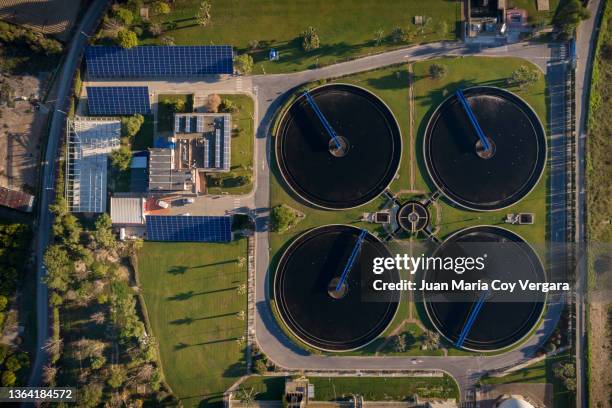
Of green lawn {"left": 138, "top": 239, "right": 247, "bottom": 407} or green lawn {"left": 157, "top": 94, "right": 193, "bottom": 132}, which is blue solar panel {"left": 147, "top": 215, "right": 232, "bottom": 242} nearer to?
green lawn {"left": 138, "top": 239, "right": 247, "bottom": 407}

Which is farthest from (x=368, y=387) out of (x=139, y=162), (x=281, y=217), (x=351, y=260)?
(x=139, y=162)

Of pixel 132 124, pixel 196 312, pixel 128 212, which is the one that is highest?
pixel 132 124

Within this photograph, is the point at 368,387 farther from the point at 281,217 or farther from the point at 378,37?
the point at 378,37

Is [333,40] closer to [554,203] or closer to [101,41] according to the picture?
[101,41]

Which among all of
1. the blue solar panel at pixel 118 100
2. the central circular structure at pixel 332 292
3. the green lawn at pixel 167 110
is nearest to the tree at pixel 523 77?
the central circular structure at pixel 332 292

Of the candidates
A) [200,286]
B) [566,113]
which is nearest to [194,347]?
[200,286]

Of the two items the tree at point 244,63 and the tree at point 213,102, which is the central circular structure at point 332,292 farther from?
the tree at point 244,63
